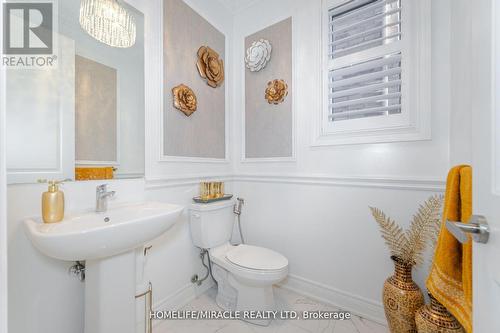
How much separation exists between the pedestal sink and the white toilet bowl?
595 mm

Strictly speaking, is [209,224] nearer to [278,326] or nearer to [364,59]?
[278,326]

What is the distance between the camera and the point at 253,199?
1.95 m

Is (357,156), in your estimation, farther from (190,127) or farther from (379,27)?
(190,127)

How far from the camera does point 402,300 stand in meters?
1.09

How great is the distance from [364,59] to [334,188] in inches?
36.2

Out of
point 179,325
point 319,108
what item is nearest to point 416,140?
point 319,108

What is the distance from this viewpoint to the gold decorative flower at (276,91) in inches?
69.4

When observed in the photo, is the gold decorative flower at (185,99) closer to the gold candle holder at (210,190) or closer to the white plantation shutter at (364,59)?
the gold candle holder at (210,190)

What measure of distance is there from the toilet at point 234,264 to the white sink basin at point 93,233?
1.71 ft

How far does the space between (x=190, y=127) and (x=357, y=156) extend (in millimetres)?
1258

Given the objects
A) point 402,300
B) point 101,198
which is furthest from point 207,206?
point 402,300

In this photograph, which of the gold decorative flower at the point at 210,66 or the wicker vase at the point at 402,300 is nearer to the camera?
the wicker vase at the point at 402,300

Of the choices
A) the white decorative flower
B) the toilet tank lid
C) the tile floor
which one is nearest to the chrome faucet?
the toilet tank lid

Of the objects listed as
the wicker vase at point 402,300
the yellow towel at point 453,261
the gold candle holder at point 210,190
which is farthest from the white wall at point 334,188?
the yellow towel at point 453,261
